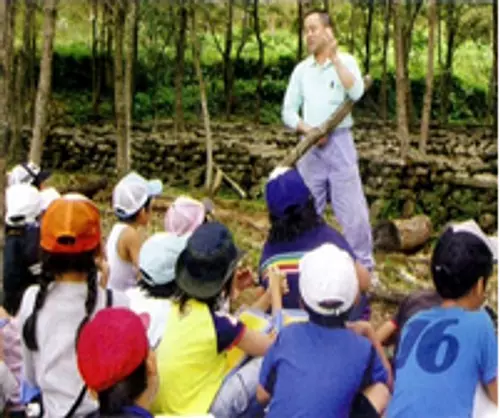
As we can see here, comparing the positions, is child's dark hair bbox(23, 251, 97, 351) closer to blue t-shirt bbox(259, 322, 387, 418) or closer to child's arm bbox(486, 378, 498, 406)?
blue t-shirt bbox(259, 322, 387, 418)

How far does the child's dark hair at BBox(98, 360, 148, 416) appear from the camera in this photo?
7.68ft

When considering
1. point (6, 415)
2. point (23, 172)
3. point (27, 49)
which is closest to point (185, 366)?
point (6, 415)

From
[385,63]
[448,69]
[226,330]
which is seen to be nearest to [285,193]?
[226,330]

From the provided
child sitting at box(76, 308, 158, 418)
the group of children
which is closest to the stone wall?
the group of children

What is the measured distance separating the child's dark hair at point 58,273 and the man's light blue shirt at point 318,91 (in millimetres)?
2364

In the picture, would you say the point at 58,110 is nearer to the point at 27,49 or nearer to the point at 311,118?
the point at 27,49

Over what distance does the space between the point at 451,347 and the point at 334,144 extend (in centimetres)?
256

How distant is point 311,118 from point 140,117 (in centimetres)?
1736

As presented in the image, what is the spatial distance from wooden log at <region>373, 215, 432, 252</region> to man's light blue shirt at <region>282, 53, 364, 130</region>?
8.21ft

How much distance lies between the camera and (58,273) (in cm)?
296

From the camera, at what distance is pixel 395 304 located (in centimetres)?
552

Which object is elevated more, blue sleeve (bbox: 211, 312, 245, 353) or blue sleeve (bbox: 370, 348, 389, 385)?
blue sleeve (bbox: 211, 312, 245, 353)

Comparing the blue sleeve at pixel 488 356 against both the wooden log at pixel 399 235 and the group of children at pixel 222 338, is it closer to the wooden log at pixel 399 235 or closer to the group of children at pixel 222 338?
the group of children at pixel 222 338

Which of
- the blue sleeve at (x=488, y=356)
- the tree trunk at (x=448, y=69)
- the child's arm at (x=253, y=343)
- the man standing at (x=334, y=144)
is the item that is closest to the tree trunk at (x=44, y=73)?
the man standing at (x=334, y=144)
